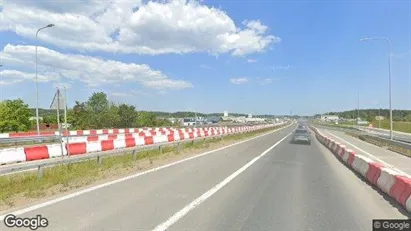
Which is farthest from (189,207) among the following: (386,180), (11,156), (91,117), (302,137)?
(91,117)

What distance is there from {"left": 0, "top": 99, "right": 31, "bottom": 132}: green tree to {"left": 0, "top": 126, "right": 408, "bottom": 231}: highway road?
59859 millimetres

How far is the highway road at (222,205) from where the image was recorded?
7.12m

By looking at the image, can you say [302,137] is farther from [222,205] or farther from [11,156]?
[222,205]

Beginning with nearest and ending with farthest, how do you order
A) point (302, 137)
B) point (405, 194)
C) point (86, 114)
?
point (405, 194), point (302, 137), point (86, 114)

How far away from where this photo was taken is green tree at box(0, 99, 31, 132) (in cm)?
6550

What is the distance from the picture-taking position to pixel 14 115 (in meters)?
66.9

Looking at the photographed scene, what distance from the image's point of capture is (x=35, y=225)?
691 cm

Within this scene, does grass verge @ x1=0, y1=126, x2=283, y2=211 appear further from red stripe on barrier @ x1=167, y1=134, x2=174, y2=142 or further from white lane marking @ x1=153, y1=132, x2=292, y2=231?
red stripe on barrier @ x1=167, y1=134, x2=174, y2=142

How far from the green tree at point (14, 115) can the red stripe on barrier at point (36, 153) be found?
55.4m

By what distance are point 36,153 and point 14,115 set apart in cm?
5760

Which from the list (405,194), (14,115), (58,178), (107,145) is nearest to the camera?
(405,194)

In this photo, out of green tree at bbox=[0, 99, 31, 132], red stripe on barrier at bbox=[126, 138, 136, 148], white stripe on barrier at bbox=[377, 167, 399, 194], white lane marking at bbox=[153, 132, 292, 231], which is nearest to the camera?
white lane marking at bbox=[153, 132, 292, 231]

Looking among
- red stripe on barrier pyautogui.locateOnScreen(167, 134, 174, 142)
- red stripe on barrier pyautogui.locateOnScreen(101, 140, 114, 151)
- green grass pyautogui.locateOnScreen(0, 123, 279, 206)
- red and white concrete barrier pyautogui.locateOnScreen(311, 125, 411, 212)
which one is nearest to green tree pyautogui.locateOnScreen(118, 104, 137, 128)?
red stripe on barrier pyautogui.locateOnScreen(167, 134, 174, 142)

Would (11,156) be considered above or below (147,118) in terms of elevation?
below
